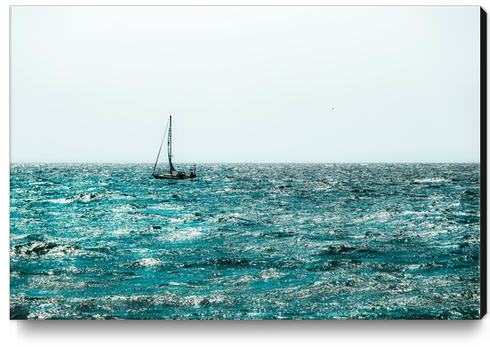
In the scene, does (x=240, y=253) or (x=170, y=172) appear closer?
(x=240, y=253)

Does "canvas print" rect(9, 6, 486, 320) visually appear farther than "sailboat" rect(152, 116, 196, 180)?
No

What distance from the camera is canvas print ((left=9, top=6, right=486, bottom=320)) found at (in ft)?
12.2

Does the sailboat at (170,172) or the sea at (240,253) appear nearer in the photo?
the sea at (240,253)

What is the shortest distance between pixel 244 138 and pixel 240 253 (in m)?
1.38

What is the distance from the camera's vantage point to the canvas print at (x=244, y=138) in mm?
3723

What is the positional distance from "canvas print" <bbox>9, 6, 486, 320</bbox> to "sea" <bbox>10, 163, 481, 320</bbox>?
2cm

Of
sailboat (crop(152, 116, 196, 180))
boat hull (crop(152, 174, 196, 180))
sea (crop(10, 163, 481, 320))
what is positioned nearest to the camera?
sea (crop(10, 163, 481, 320))

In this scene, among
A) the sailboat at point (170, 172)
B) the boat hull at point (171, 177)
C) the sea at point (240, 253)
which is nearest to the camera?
the sea at point (240, 253)

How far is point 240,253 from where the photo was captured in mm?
4129

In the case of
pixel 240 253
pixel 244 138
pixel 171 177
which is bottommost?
pixel 240 253

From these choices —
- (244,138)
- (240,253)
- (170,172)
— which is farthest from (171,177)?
(240,253)

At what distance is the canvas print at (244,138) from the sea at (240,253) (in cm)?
2

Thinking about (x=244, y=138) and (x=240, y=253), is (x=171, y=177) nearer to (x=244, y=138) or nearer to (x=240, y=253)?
(x=244, y=138)
